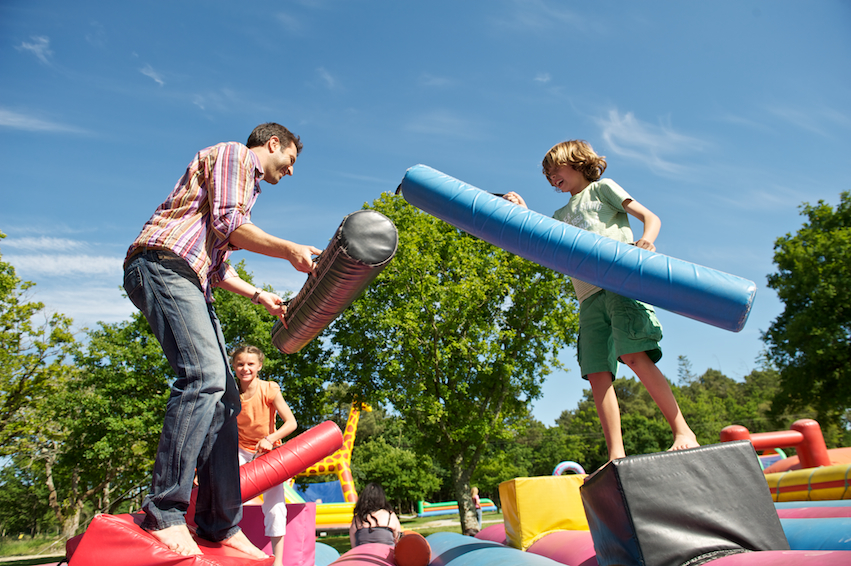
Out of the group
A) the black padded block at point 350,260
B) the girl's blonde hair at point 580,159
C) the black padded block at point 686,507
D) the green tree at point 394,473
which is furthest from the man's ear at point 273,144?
the green tree at point 394,473

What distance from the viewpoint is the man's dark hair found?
106 inches

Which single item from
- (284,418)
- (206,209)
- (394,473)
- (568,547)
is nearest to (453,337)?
(284,418)

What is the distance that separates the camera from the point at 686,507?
5.71 feet

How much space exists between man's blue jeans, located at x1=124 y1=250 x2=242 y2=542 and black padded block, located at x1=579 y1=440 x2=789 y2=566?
1.54 m

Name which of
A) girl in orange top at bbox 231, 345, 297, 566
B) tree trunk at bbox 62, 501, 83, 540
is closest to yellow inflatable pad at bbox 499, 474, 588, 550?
girl in orange top at bbox 231, 345, 297, 566

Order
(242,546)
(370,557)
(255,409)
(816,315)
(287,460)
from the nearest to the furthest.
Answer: (242,546), (287,460), (370,557), (255,409), (816,315)

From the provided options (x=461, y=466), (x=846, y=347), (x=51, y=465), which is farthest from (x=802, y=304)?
(x=51, y=465)

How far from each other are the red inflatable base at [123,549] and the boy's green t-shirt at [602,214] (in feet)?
7.57

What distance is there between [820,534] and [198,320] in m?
2.81

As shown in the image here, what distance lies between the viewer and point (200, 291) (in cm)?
217

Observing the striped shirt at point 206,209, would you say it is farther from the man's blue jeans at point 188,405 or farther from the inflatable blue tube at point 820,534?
the inflatable blue tube at point 820,534

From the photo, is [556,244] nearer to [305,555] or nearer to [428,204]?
[428,204]

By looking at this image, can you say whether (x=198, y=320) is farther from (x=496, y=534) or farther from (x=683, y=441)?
(x=496, y=534)

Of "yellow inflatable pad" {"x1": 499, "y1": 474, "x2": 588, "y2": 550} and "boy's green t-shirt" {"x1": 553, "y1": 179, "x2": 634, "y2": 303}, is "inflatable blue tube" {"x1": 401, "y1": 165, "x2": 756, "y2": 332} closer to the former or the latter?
"boy's green t-shirt" {"x1": 553, "y1": 179, "x2": 634, "y2": 303}
